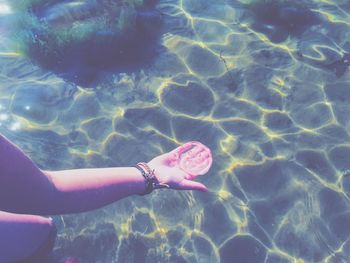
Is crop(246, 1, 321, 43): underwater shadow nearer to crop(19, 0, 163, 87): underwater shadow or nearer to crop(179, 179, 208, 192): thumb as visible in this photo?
crop(19, 0, 163, 87): underwater shadow

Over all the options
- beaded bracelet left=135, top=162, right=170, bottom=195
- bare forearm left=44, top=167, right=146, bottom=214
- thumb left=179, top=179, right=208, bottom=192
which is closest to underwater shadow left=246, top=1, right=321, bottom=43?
thumb left=179, top=179, right=208, bottom=192

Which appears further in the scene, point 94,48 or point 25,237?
point 94,48

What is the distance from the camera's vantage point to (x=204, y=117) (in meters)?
4.48

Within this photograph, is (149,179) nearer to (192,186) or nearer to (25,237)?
(192,186)

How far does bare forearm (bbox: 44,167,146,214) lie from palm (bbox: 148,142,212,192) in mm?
286

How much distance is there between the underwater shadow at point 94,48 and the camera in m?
4.98

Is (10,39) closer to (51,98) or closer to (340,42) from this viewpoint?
(51,98)

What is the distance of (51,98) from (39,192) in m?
2.00

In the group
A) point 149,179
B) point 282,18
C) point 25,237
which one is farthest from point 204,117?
point 25,237

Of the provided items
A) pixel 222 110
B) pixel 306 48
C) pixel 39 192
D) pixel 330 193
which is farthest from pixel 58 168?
pixel 306 48

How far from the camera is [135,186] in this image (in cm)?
356

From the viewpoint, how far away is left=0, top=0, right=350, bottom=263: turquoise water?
3645 millimetres

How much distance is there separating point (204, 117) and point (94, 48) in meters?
1.93

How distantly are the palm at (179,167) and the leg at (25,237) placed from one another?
1.21 meters
